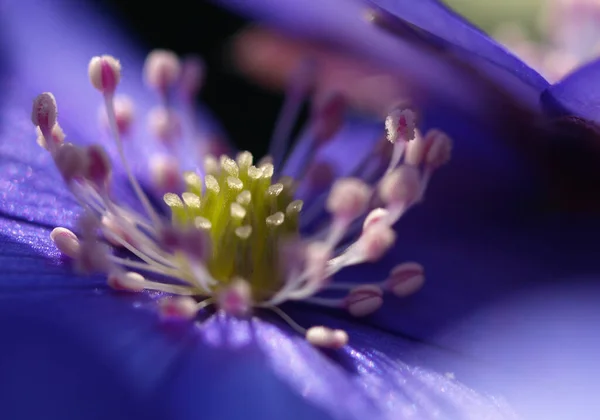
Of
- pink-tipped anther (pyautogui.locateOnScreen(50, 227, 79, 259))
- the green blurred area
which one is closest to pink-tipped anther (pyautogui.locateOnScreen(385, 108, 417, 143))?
pink-tipped anther (pyautogui.locateOnScreen(50, 227, 79, 259))

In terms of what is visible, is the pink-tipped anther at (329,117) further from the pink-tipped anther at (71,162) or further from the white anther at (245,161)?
the pink-tipped anther at (71,162)

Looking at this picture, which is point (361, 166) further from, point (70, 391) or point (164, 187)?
point (70, 391)

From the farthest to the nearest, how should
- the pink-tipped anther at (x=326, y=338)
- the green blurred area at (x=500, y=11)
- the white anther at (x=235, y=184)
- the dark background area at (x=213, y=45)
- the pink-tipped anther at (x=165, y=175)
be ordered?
the green blurred area at (x=500, y=11)
the dark background area at (x=213, y=45)
the pink-tipped anther at (x=165, y=175)
the white anther at (x=235, y=184)
the pink-tipped anther at (x=326, y=338)

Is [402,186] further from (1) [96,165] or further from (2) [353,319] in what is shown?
(1) [96,165]

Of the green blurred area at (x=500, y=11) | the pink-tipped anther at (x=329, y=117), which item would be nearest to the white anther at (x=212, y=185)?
the pink-tipped anther at (x=329, y=117)

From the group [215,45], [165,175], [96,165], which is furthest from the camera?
[215,45]

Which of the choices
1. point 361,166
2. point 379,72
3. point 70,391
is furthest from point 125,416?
point 379,72

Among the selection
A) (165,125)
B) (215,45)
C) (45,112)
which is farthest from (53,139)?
(215,45)
